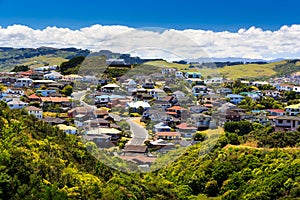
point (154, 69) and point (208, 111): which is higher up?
point (154, 69)

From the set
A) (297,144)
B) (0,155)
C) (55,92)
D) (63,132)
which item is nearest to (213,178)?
(297,144)

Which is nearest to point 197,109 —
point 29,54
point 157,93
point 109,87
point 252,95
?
point 157,93

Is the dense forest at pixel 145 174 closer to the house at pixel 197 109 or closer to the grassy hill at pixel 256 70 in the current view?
the house at pixel 197 109

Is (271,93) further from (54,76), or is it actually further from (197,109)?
(197,109)

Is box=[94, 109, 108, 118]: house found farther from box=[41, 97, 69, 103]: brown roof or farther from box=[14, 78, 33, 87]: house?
box=[14, 78, 33, 87]: house

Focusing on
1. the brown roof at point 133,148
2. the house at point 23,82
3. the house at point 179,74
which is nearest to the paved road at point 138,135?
the brown roof at point 133,148

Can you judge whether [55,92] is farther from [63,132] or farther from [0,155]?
[0,155]

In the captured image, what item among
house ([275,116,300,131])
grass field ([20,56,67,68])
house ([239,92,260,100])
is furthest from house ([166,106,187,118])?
grass field ([20,56,67,68])
